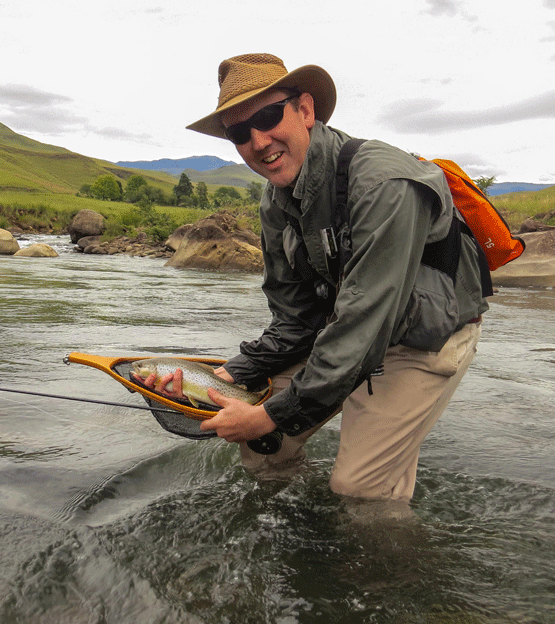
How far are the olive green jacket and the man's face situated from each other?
4.6 inches

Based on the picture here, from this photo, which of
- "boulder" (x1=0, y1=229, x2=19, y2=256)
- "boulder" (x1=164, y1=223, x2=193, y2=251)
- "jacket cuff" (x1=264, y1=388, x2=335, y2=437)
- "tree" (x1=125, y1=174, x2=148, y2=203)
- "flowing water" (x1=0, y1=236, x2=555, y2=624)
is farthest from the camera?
A: "tree" (x1=125, y1=174, x2=148, y2=203)

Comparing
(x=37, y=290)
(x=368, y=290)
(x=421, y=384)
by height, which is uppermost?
(x=368, y=290)

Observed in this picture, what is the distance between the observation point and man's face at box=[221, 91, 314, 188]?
117 inches

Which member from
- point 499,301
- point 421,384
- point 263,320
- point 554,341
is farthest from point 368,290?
point 499,301

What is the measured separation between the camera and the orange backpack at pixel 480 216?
9.71ft

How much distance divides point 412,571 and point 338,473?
2.00ft

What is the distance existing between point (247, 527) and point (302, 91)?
7.57ft

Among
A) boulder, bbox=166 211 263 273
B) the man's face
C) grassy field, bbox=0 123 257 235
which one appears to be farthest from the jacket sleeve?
grassy field, bbox=0 123 257 235

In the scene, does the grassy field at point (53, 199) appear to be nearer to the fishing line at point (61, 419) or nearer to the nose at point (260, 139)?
the fishing line at point (61, 419)

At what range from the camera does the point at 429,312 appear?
2736 millimetres

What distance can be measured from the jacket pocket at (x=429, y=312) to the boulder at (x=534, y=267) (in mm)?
13905

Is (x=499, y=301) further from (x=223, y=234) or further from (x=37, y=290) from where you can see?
(x=223, y=234)

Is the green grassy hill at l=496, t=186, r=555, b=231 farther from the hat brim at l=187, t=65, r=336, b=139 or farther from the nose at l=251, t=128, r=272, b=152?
the nose at l=251, t=128, r=272, b=152

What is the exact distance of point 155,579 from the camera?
248 cm
